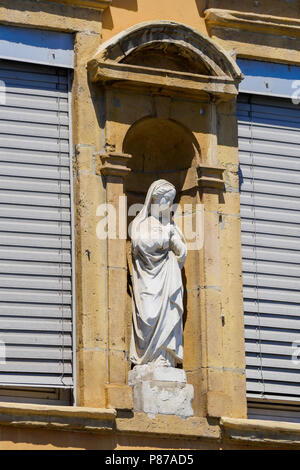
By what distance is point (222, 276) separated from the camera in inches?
787

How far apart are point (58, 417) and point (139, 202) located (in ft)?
8.38

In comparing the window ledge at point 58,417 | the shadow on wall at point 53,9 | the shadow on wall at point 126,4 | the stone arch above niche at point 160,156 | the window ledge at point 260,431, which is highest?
the shadow on wall at point 126,4

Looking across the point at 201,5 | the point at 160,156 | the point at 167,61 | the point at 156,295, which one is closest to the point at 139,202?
the point at 160,156

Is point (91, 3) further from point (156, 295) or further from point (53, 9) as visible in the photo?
point (156, 295)

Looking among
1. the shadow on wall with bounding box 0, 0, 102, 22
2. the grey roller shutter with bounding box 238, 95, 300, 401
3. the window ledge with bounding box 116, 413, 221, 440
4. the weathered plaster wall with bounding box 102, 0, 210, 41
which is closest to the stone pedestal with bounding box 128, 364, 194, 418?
the window ledge with bounding box 116, 413, 221, 440

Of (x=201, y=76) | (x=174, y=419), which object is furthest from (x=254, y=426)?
(x=201, y=76)

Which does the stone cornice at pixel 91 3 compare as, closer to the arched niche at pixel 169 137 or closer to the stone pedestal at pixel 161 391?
the arched niche at pixel 169 137

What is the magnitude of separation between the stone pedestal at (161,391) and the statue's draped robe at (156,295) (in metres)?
0.14

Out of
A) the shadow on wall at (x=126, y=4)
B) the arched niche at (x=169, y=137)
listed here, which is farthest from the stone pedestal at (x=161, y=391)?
the shadow on wall at (x=126, y=4)

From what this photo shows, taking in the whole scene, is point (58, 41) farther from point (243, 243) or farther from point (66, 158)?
point (243, 243)

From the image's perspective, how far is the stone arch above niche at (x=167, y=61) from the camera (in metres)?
19.9

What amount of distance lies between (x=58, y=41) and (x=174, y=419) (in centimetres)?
366
